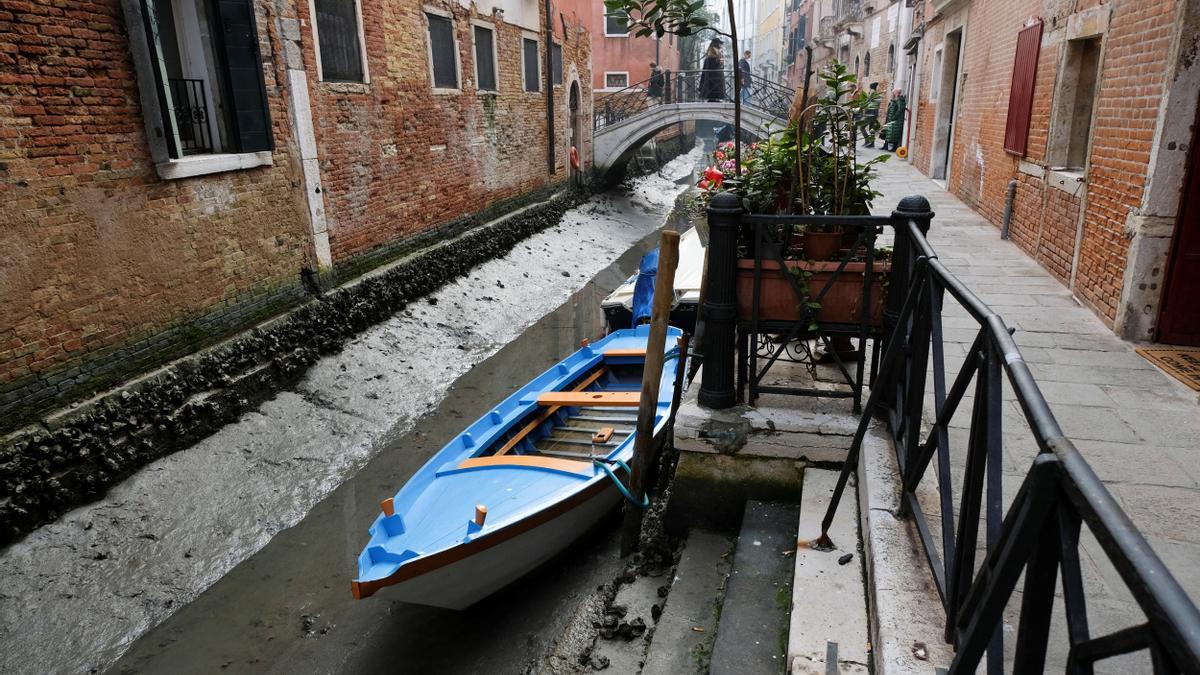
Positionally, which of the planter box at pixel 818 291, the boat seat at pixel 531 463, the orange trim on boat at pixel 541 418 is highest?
the planter box at pixel 818 291

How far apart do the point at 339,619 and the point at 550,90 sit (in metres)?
12.1

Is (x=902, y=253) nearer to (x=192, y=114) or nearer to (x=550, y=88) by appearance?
(x=192, y=114)

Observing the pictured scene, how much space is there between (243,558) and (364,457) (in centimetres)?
149

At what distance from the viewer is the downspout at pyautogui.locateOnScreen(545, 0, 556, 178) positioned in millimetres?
14424

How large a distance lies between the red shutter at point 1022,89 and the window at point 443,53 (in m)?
6.86

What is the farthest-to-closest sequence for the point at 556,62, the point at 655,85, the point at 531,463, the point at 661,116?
the point at 655,85 → the point at 661,116 → the point at 556,62 → the point at 531,463

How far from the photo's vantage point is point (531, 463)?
15.7 feet

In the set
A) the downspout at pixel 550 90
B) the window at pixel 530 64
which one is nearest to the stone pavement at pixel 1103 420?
the window at pixel 530 64

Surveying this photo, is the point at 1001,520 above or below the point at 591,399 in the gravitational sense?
above

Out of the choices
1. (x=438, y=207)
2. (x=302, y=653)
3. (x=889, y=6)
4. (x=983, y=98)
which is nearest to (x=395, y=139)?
(x=438, y=207)

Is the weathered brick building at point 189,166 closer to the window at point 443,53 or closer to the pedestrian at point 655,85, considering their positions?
the window at point 443,53

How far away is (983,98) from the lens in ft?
30.9

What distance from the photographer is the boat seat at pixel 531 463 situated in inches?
185

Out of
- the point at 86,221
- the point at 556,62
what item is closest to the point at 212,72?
Answer: the point at 86,221
